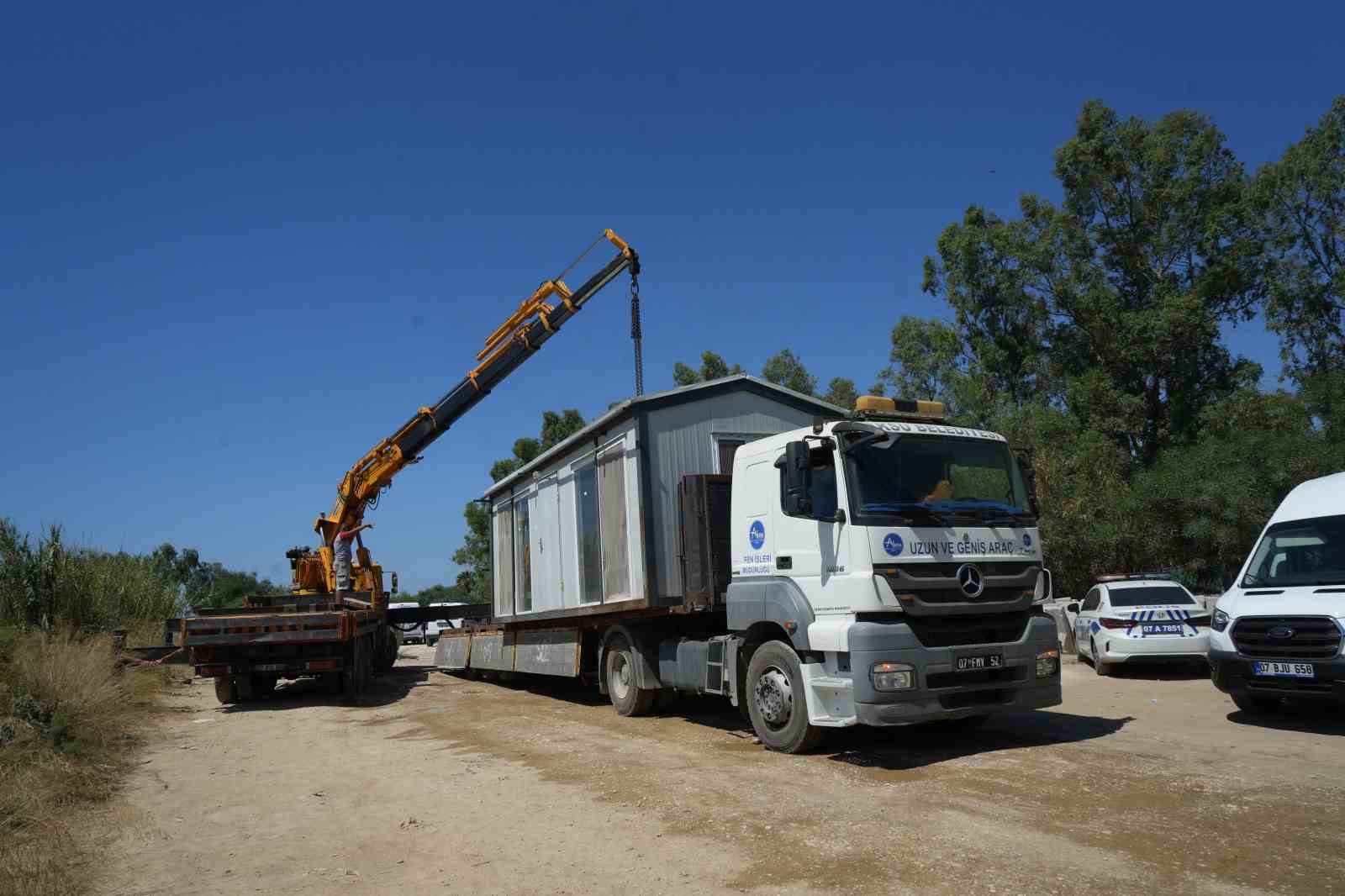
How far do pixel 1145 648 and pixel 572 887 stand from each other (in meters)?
11.7

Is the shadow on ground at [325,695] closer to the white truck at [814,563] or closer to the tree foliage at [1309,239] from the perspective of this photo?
the white truck at [814,563]

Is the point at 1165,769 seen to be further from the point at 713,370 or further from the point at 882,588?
the point at 713,370

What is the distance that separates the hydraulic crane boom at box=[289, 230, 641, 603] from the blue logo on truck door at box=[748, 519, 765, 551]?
7905 mm

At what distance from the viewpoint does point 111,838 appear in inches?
243

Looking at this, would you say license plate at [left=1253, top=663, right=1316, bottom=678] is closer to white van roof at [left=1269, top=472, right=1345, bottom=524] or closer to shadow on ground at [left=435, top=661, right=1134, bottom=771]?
shadow on ground at [left=435, top=661, right=1134, bottom=771]

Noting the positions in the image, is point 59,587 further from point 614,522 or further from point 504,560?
point 614,522

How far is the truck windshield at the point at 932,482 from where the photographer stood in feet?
25.2

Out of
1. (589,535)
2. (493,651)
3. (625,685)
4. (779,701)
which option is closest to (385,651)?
(493,651)

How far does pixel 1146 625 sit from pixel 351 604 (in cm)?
1321

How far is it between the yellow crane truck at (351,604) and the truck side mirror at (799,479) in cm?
629

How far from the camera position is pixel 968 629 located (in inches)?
308

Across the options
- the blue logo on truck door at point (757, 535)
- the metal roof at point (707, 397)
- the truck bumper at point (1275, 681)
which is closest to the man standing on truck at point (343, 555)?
the metal roof at point (707, 397)

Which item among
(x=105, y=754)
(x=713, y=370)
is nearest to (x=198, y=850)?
(x=105, y=754)

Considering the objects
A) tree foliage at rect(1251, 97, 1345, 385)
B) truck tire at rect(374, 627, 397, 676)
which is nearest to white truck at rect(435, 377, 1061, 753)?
truck tire at rect(374, 627, 397, 676)
